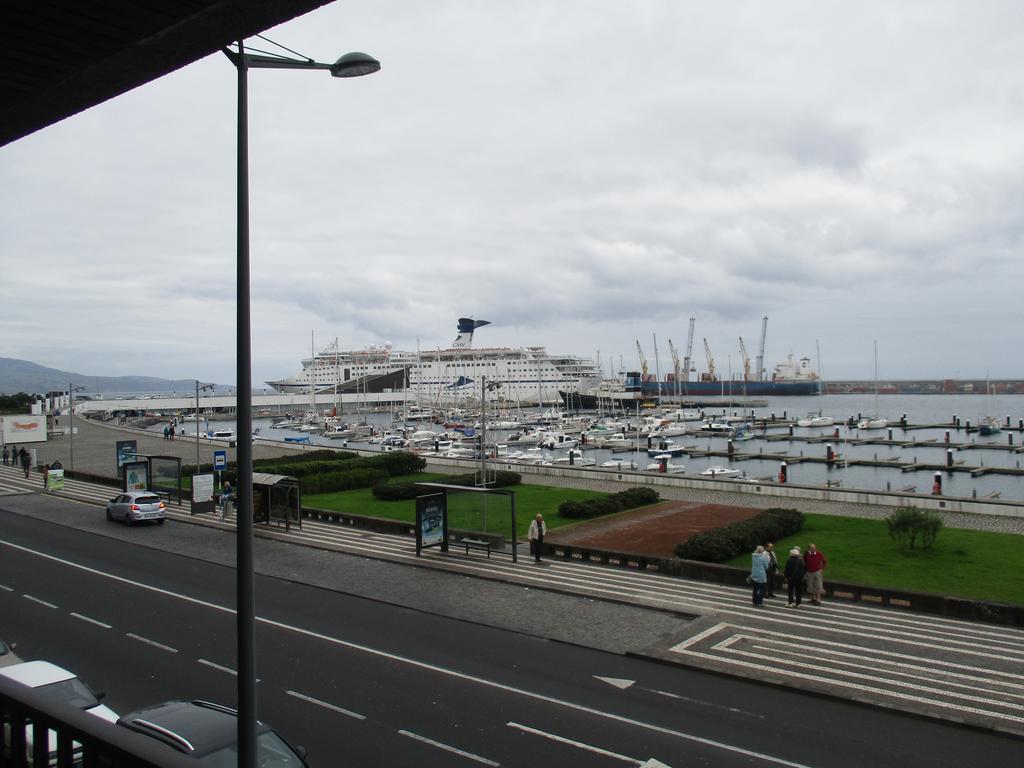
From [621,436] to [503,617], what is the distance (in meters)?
57.0

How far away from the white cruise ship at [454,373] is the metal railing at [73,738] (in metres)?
99.8

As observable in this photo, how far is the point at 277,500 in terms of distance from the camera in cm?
2183

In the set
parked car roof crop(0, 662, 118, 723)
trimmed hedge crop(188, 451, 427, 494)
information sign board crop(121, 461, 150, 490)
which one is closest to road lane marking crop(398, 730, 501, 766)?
parked car roof crop(0, 662, 118, 723)

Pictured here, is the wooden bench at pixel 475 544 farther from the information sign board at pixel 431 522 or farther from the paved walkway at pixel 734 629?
the information sign board at pixel 431 522

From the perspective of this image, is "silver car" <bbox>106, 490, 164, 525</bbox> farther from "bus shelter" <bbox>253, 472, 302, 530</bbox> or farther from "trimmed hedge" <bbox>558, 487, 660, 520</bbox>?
"trimmed hedge" <bbox>558, 487, 660, 520</bbox>

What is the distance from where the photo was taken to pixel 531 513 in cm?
2330

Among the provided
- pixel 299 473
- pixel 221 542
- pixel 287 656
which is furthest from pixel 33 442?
pixel 287 656

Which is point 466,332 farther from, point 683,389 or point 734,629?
point 734,629

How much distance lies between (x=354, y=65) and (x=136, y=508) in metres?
20.2

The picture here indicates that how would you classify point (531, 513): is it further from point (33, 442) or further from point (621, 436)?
point (621, 436)

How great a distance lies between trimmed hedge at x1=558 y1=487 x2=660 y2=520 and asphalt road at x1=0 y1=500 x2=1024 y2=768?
28.5 feet

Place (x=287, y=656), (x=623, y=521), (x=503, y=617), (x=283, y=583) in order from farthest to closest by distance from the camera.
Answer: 1. (x=623, y=521)
2. (x=283, y=583)
3. (x=503, y=617)
4. (x=287, y=656)

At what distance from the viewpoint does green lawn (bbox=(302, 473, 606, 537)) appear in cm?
1802

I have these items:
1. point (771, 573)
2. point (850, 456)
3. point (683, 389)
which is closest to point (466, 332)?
point (683, 389)
